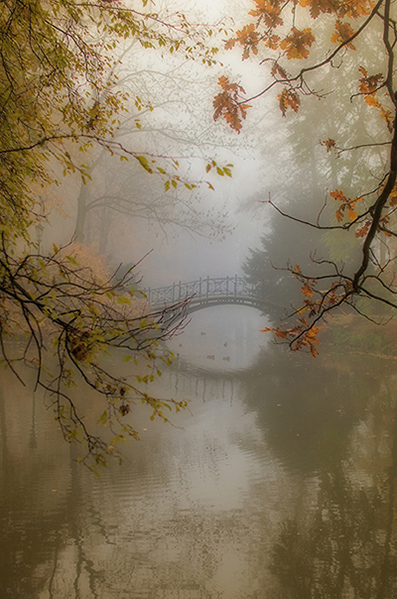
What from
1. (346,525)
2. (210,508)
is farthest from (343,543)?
(210,508)

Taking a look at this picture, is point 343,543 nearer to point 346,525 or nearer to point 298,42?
point 346,525

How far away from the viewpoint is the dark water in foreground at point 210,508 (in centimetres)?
409

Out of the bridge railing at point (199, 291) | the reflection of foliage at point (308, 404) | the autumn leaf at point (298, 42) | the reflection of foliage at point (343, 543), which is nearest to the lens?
the autumn leaf at point (298, 42)

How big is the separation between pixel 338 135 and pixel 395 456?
11458 mm

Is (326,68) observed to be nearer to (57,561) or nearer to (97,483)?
(97,483)

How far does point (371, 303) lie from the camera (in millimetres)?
14508

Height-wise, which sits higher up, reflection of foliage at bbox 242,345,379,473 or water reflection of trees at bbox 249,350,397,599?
reflection of foliage at bbox 242,345,379,473

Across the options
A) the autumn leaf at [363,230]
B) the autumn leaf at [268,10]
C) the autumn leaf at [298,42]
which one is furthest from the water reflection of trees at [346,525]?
the autumn leaf at [268,10]

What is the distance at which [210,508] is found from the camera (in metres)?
5.30

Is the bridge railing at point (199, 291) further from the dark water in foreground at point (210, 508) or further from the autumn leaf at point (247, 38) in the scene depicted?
the autumn leaf at point (247, 38)

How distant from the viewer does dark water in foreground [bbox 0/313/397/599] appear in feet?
13.4

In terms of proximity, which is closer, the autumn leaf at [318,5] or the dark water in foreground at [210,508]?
the autumn leaf at [318,5]

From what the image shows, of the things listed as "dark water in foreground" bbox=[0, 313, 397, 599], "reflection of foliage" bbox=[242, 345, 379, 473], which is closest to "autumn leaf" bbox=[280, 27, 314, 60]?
"dark water in foreground" bbox=[0, 313, 397, 599]

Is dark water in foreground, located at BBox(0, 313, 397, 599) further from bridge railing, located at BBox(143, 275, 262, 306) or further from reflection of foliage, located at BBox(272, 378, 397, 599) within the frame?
bridge railing, located at BBox(143, 275, 262, 306)
